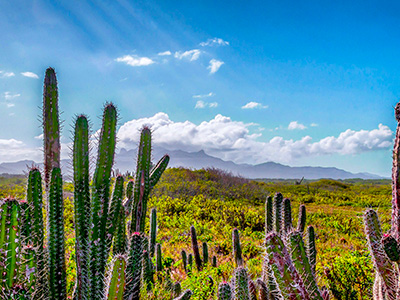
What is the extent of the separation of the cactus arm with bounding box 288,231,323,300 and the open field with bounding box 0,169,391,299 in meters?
0.53

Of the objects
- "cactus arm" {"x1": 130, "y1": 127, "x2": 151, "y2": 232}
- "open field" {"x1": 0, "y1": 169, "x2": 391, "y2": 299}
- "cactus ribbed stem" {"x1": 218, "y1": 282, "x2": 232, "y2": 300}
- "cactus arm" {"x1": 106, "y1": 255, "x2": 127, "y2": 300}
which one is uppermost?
"cactus arm" {"x1": 130, "y1": 127, "x2": 151, "y2": 232}

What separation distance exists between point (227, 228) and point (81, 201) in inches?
301

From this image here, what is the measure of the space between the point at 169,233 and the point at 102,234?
6.84 m

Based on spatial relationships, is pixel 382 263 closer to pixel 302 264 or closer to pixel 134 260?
pixel 302 264

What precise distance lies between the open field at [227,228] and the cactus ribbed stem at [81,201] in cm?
50

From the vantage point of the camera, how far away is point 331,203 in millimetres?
19734

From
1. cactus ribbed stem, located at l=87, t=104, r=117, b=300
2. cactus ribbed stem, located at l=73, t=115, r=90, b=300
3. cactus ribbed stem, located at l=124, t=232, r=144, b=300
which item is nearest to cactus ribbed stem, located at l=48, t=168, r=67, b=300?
cactus ribbed stem, located at l=73, t=115, r=90, b=300

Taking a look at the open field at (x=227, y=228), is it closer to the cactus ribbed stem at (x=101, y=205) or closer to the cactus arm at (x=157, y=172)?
the cactus ribbed stem at (x=101, y=205)

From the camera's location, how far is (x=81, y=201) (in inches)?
108

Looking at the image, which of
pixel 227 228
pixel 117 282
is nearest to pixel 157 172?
pixel 117 282

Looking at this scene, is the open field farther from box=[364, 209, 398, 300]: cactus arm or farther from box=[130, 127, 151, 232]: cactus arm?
box=[130, 127, 151, 232]: cactus arm

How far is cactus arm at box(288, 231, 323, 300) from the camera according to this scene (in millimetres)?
1981

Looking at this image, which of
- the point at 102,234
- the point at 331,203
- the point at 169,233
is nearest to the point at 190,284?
the point at 102,234

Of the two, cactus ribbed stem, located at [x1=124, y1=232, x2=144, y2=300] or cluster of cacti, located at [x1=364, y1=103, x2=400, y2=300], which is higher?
cluster of cacti, located at [x1=364, y1=103, x2=400, y2=300]
